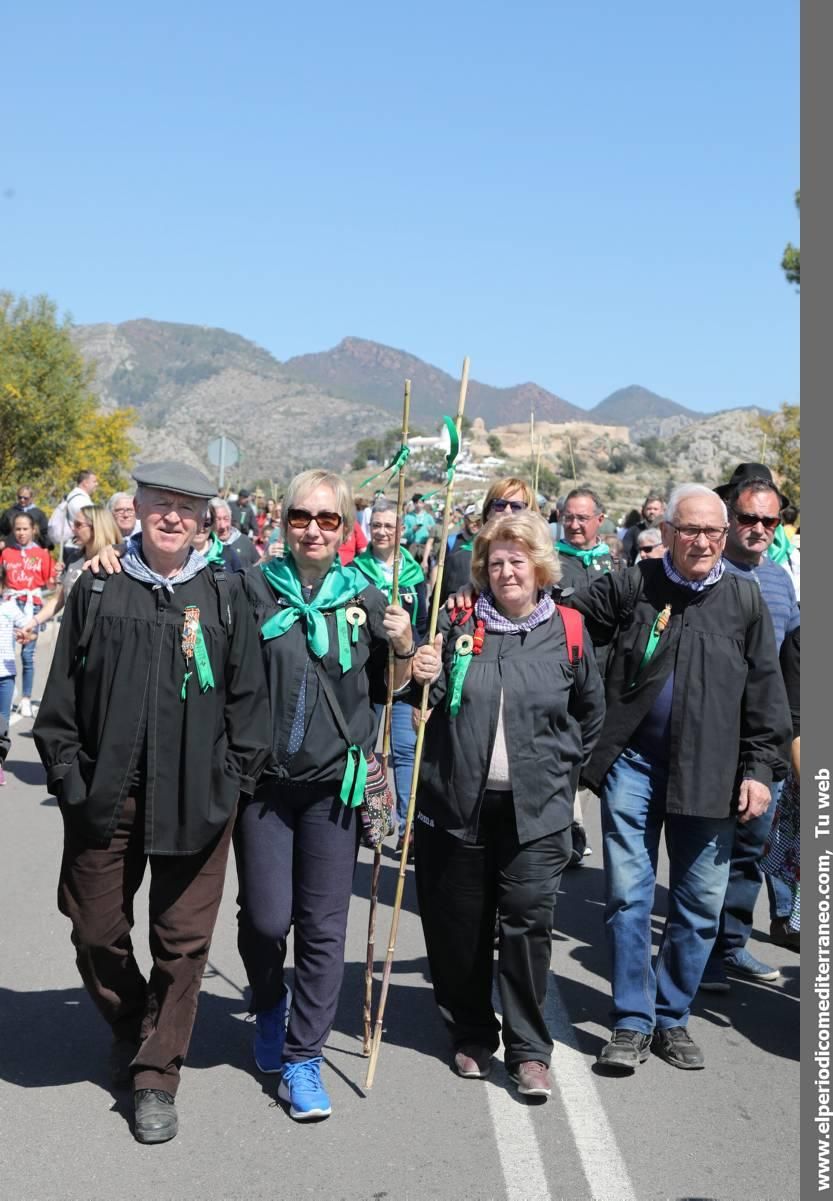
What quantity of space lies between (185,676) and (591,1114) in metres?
1.95

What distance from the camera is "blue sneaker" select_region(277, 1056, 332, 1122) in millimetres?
4508

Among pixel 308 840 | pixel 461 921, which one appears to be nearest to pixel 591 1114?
pixel 461 921

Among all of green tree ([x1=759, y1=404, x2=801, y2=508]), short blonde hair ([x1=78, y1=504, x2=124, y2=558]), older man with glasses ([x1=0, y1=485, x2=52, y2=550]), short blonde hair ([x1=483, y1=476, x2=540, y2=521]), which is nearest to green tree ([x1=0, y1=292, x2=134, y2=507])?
older man with glasses ([x1=0, y1=485, x2=52, y2=550])

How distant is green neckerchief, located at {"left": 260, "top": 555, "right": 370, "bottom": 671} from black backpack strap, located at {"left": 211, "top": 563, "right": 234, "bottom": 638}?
18 cm

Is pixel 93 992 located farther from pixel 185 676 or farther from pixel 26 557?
pixel 26 557

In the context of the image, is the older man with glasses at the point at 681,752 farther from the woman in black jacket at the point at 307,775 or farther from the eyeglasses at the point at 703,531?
the woman in black jacket at the point at 307,775

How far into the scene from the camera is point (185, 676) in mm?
4418

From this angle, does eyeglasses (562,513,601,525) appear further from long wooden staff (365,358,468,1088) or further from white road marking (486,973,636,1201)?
white road marking (486,973,636,1201)

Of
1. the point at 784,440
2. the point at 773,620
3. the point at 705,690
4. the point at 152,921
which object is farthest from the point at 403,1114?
the point at 784,440

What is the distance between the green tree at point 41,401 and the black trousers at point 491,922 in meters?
27.4

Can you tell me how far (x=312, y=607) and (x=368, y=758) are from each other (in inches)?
21.5

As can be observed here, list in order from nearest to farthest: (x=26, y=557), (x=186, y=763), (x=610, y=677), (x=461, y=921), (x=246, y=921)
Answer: (x=186, y=763), (x=246, y=921), (x=461, y=921), (x=610, y=677), (x=26, y=557)

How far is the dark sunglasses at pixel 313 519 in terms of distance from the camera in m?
4.68

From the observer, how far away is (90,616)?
14.5 feet
